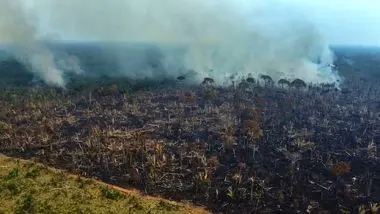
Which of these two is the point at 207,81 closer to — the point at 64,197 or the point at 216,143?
the point at 216,143

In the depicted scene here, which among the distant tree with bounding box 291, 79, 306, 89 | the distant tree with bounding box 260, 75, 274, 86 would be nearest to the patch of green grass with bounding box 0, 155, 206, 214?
the distant tree with bounding box 291, 79, 306, 89

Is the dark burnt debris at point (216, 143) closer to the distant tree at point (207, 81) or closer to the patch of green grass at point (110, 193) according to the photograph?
the patch of green grass at point (110, 193)

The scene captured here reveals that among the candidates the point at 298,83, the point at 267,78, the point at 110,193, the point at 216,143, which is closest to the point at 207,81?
the point at 267,78

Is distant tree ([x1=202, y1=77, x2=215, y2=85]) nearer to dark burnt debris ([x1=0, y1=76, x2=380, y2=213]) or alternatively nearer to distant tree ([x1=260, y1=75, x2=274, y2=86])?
dark burnt debris ([x1=0, y1=76, x2=380, y2=213])

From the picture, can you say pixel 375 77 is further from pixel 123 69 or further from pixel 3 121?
pixel 3 121

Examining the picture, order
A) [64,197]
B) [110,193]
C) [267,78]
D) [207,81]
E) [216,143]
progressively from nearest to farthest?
[64,197]
[110,193]
[216,143]
[207,81]
[267,78]

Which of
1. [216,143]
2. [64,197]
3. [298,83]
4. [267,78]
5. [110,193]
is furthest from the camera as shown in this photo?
[267,78]

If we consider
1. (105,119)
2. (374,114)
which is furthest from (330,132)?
(105,119)
